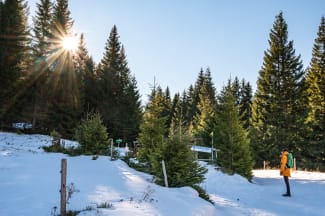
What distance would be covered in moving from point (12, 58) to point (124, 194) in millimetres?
23647

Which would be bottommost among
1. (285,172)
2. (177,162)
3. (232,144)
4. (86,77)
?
(285,172)

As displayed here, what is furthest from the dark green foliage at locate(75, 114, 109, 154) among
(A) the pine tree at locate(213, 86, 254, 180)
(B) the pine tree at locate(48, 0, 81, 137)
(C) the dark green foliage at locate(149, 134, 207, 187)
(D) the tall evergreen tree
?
(B) the pine tree at locate(48, 0, 81, 137)

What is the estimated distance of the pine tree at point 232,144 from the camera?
60.5ft

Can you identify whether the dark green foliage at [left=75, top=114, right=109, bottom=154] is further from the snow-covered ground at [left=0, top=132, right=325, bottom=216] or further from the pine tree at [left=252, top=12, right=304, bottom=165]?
the pine tree at [left=252, top=12, right=304, bottom=165]

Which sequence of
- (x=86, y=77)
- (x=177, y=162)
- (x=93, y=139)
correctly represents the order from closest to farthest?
(x=177, y=162) < (x=93, y=139) < (x=86, y=77)

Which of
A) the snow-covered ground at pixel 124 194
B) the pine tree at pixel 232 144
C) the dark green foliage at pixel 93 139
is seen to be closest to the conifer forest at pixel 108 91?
the pine tree at pixel 232 144

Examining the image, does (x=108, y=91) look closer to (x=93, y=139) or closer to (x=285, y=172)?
(x=93, y=139)

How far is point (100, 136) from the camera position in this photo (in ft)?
64.0

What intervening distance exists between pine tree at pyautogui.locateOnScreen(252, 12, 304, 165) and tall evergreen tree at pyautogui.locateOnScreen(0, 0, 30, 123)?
26.1 m

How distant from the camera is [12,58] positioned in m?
27.1

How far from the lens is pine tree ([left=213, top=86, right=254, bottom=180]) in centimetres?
1844

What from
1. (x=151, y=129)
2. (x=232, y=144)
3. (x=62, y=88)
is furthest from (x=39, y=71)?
(x=232, y=144)

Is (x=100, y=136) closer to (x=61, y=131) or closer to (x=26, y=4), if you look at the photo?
(x=61, y=131)

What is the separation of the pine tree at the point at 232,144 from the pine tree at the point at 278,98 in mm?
13556
